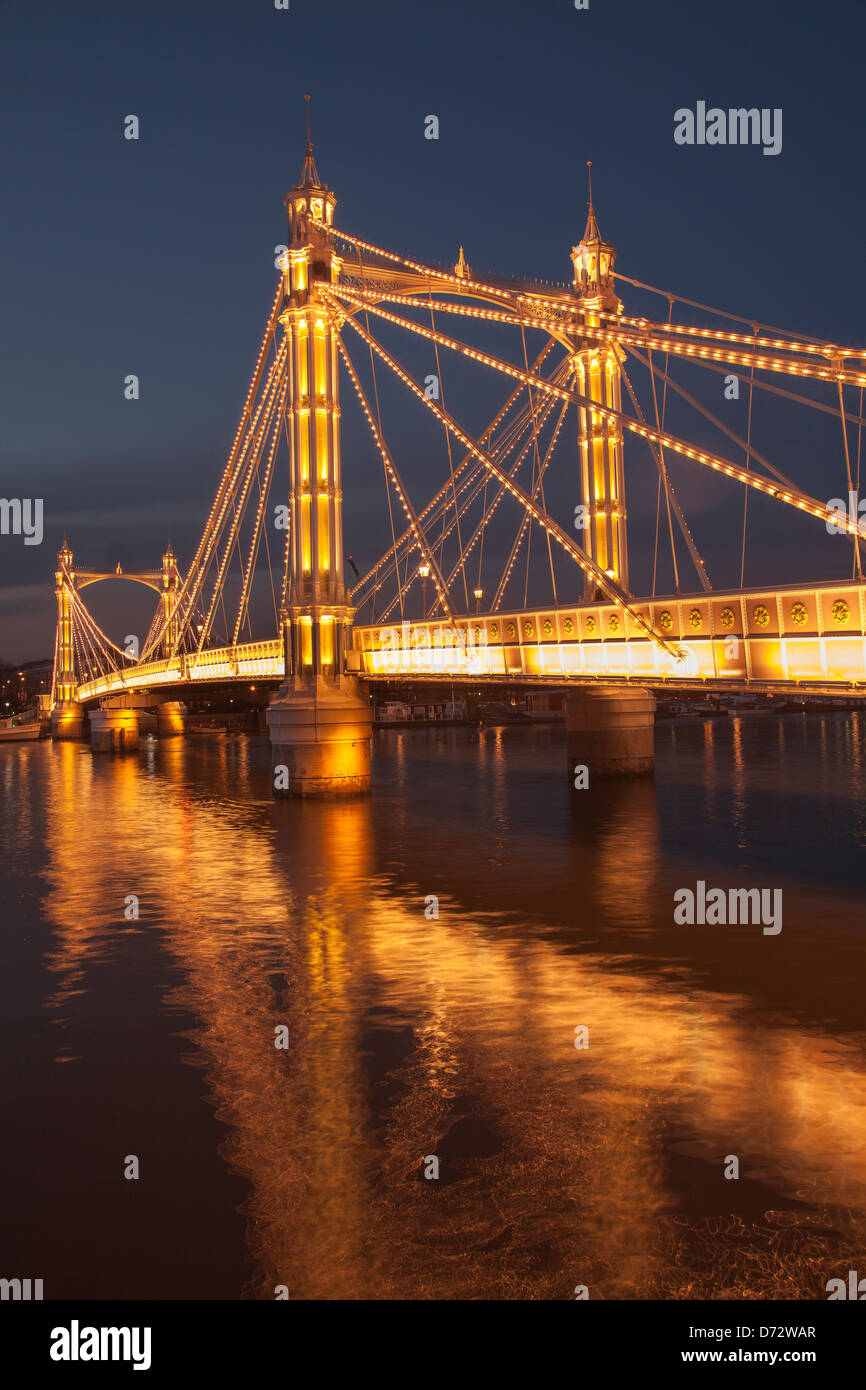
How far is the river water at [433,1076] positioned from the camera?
20.9 ft

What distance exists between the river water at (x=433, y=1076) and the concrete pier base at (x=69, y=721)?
72.9 meters

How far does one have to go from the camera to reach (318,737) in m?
34.1

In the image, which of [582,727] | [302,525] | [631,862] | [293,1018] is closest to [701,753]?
[582,727]

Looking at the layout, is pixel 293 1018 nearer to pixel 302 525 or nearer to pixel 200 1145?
pixel 200 1145

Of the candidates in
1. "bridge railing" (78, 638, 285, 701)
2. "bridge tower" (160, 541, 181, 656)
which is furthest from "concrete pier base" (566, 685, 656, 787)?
"bridge tower" (160, 541, 181, 656)

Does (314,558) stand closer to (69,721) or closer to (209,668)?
(209,668)

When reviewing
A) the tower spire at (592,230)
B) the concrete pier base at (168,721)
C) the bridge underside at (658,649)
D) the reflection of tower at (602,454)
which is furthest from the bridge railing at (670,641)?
the concrete pier base at (168,721)

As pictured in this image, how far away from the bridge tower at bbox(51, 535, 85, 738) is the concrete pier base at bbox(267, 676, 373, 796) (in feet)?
204

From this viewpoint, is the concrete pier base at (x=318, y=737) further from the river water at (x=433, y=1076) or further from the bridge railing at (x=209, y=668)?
the river water at (x=433, y=1076)

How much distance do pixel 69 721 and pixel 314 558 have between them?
65178mm

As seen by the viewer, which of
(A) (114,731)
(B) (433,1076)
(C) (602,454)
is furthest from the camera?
(A) (114,731)

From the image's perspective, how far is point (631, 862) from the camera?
2214 centimetres

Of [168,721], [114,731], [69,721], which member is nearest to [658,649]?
[114,731]
